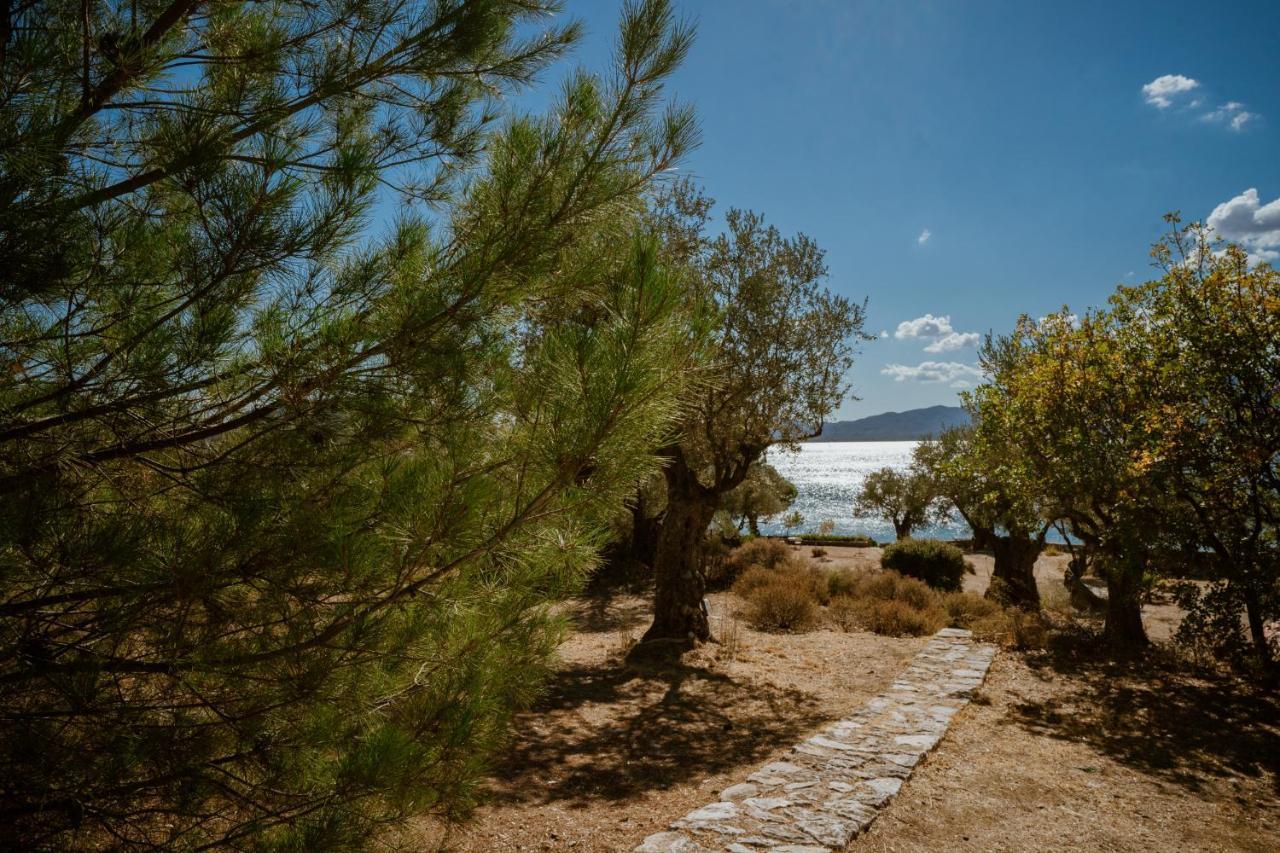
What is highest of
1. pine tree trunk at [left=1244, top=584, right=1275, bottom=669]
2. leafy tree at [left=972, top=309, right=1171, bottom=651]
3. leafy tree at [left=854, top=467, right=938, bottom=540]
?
leafy tree at [left=972, top=309, right=1171, bottom=651]

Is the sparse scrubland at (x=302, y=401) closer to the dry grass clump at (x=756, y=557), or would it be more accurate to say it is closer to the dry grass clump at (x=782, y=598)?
the dry grass clump at (x=782, y=598)

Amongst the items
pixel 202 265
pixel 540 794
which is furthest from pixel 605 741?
pixel 202 265

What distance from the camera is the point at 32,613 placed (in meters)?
2.32

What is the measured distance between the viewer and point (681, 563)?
9.97 meters

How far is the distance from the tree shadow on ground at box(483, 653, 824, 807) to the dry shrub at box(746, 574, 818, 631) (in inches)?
138

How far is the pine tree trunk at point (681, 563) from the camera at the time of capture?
9.90 metres

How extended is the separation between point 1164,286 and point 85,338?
1009 centimetres

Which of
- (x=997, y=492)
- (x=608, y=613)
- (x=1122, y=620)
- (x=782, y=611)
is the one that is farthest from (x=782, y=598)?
(x=1122, y=620)

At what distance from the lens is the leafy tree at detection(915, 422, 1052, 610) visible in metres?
9.83

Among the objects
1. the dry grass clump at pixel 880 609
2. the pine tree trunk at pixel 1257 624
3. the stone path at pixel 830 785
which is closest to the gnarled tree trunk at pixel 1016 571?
the dry grass clump at pixel 880 609

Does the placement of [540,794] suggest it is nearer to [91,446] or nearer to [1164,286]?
[91,446]

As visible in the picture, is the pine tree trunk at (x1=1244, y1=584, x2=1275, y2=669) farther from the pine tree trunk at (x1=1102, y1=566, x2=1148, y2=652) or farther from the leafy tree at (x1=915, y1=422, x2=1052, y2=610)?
the leafy tree at (x1=915, y1=422, x2=1052, y2=610)

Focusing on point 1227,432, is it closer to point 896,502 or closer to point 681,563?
point 681,563

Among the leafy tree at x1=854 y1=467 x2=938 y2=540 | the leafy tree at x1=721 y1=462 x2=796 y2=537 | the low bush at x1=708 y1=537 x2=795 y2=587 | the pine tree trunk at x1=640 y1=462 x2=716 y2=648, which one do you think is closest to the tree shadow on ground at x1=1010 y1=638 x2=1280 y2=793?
the pine tree trunk at x1=640 y1=462 x2=716 y2=648
